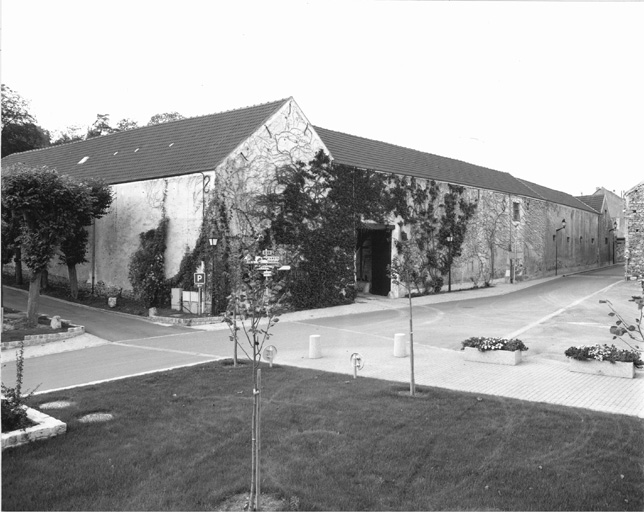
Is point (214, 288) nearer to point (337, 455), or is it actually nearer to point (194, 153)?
point (194, 153)

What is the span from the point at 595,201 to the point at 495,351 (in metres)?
53.8

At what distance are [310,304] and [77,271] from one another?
11195 millimetres

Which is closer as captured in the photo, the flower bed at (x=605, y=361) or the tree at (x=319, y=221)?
the flower bed at (x=605, y=361)

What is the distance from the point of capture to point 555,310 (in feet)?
67.9

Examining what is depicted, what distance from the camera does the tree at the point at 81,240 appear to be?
20578 mm

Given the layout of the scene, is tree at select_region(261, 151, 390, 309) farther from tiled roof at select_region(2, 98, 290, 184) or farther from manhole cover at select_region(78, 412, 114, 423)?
manhole cover at select_region(78, 412, 114, 423)

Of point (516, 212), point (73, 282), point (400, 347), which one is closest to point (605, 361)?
point (400, 347)

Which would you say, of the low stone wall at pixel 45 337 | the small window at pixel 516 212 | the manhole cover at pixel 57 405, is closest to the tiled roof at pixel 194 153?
the small window at pixel 516 212

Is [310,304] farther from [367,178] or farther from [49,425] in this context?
[49,425]

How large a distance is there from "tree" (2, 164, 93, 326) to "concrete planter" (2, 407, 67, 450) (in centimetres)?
1025

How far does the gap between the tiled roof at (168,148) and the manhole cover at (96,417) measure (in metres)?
12.4

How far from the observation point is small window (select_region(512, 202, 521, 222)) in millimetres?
36469

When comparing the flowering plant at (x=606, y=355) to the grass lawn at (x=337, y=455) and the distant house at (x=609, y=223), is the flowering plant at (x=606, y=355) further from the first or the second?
the distant house at (x=609, y=223)

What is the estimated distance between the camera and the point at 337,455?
540 centimetres
